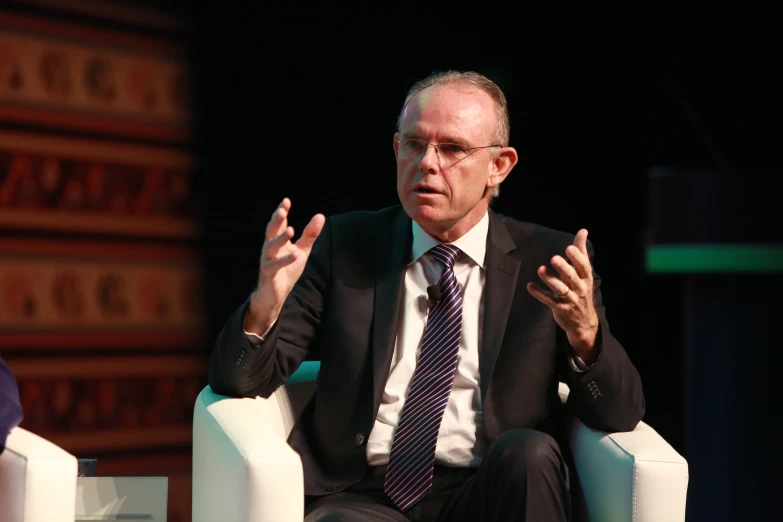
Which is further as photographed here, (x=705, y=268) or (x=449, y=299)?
(x=705, y=268)

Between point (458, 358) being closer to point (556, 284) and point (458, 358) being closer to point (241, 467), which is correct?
point (556, 284)

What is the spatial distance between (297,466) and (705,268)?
8.27 ft

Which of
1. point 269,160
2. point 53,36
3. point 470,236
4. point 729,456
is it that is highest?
point 53,36

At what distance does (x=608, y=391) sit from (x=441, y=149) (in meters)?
0.65

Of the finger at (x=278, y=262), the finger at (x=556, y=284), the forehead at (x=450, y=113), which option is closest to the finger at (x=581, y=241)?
the finger at (x=556, y=284)

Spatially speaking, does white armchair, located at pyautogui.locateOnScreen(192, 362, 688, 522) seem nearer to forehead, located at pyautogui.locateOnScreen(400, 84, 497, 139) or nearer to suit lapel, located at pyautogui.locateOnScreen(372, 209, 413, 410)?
suit lapel, located at pyautogui.locateOnScreen(372, 209, 413, 410)

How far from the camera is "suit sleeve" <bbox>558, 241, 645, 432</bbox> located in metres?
2.16

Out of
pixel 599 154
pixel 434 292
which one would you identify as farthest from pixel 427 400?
pixel 599 154

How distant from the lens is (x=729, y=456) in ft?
13.2

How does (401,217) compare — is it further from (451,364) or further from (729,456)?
(729,456)

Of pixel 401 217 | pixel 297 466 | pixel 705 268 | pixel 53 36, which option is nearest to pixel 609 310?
pixel 705 268

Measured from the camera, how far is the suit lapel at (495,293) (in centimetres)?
231

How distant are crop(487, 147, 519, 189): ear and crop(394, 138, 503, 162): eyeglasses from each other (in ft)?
0.39

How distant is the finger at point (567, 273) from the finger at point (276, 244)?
20.0 inches
